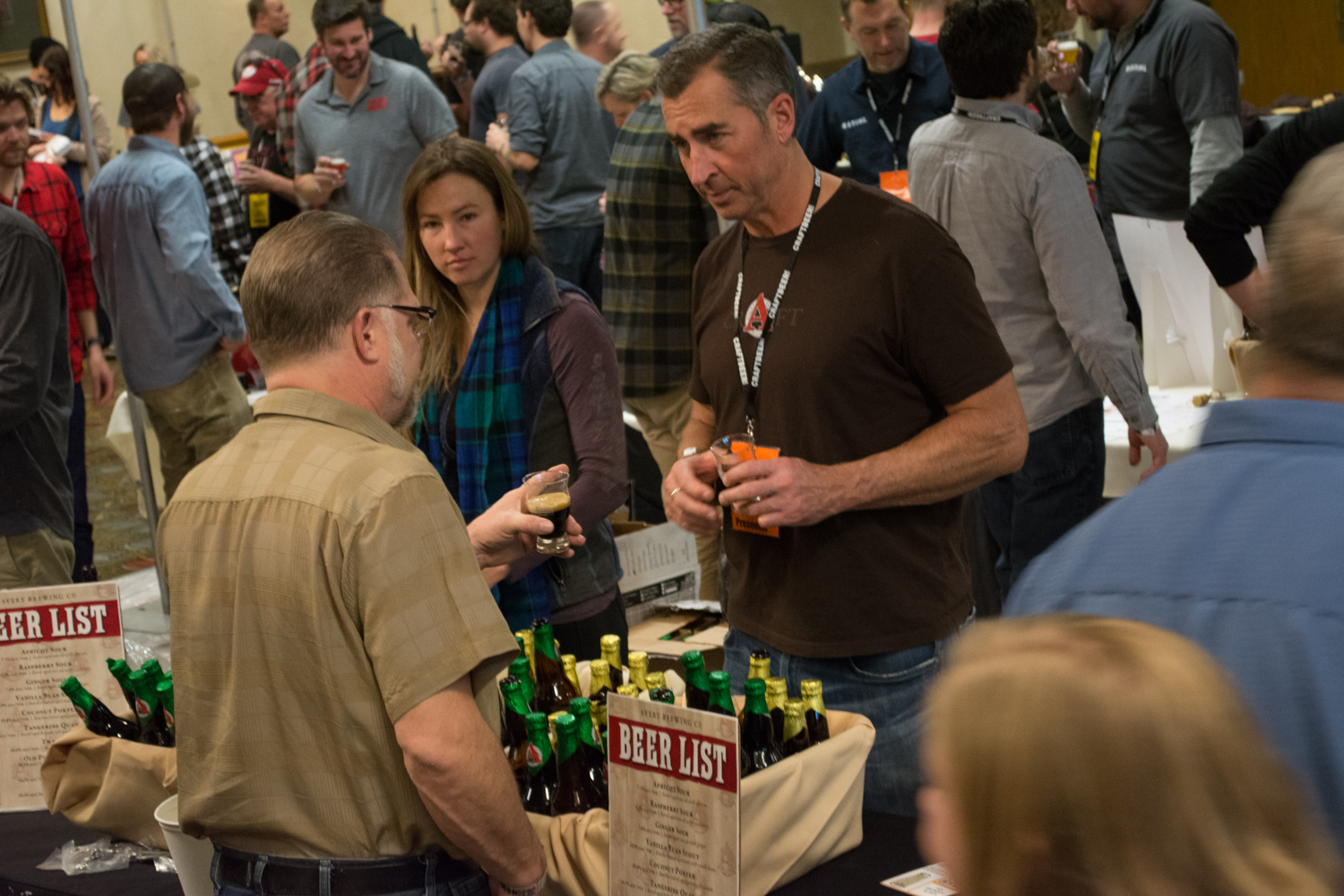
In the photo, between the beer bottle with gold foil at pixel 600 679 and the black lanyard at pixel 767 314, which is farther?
the black lanyard at pixel 767 314

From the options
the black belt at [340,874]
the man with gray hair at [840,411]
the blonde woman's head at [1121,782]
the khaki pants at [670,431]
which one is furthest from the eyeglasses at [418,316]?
the khaki pants at [670,431]

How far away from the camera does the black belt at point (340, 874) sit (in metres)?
1.53

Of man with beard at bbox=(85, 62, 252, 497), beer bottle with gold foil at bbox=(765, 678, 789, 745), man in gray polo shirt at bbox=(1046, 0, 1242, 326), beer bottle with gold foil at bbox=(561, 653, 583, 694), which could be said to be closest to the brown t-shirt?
beer bottle with gold foil at bbox=(765, 678, 789, 745)

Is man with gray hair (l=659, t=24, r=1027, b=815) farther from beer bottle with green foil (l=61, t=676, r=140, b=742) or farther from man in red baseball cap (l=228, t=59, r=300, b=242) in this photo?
man in red baseball cap (l=228, t=59, r=300, b=242)

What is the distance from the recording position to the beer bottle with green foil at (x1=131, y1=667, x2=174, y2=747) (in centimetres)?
207

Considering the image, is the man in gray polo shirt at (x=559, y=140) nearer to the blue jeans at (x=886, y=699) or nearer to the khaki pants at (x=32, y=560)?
the khaki pants at (x=32, y=560)

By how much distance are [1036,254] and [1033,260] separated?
18mm

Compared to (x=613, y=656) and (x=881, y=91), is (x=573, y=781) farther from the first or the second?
(x=881, y=91)

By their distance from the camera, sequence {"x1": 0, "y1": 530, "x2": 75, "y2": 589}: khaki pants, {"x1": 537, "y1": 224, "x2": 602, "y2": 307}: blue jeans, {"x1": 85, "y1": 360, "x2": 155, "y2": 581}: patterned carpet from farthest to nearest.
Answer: {"x1": 85, "y1": 360, "x2": 155, "y2": 581}: patterned carpet, {"x1": 537, "y1": 224, "x2": 602, "y2": 307}: blue jeans, {"x1": 0, "y1": 530, "x2": 75, "y2": 589}: khaki pants

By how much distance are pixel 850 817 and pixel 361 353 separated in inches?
34.5

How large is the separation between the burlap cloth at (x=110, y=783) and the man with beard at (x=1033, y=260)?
2.07m

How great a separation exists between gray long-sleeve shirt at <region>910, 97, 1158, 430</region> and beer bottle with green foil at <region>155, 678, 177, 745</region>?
6.57 feet

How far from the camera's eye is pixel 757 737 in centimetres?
177

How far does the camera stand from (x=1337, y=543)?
0.92 m
